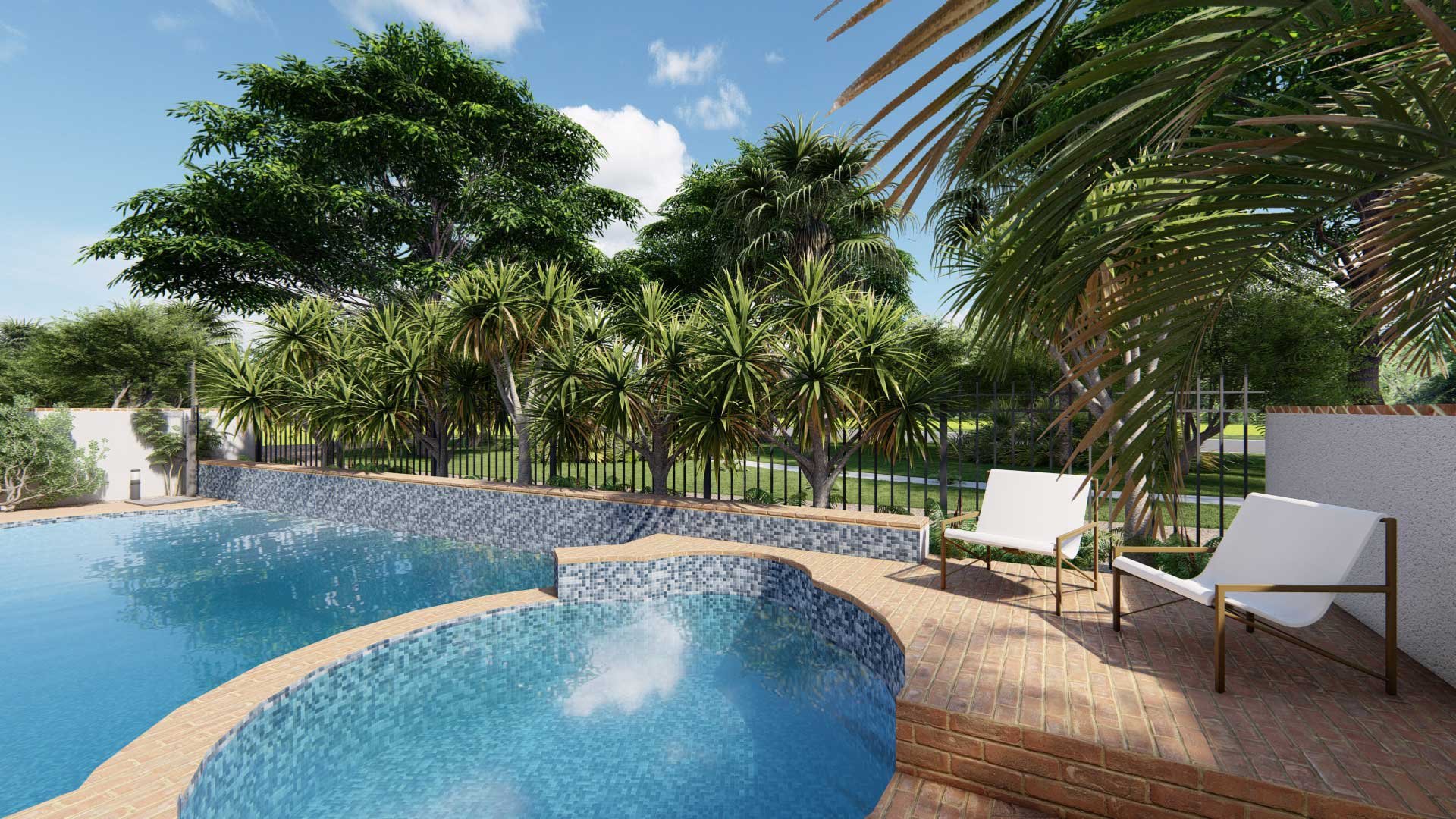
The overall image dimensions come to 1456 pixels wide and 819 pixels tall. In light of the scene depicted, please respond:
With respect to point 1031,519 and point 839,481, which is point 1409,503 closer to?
point 1031,519

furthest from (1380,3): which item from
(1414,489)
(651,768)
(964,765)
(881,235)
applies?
(881,235)

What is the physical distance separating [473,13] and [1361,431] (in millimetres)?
25287

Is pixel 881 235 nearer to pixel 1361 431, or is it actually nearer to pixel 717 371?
pixel 717 371

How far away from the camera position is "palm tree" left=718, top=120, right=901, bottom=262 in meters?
Answer: 17.4

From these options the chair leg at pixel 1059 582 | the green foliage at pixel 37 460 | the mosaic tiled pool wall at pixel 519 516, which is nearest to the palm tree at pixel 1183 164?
the chair leg at pixel 1059 582

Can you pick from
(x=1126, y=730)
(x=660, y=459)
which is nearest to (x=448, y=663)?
(x=660, y=459)

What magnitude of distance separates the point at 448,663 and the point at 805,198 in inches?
604

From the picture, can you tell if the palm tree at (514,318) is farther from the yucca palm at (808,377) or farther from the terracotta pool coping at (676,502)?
the yucca palm at (808,377)

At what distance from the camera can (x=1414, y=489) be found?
361 centimetres

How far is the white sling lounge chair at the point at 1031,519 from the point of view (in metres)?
4.84

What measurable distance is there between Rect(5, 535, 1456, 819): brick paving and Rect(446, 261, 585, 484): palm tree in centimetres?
604

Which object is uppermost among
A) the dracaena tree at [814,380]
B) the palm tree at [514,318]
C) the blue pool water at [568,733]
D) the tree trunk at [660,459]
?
the palm tree at [514,318]

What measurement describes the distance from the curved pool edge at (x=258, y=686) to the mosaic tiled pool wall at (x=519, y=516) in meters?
0.23

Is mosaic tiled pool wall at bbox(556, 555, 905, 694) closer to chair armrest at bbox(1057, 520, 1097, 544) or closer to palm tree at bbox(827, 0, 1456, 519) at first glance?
chair armrest at bbox(1057, 520, 1097, 544)
